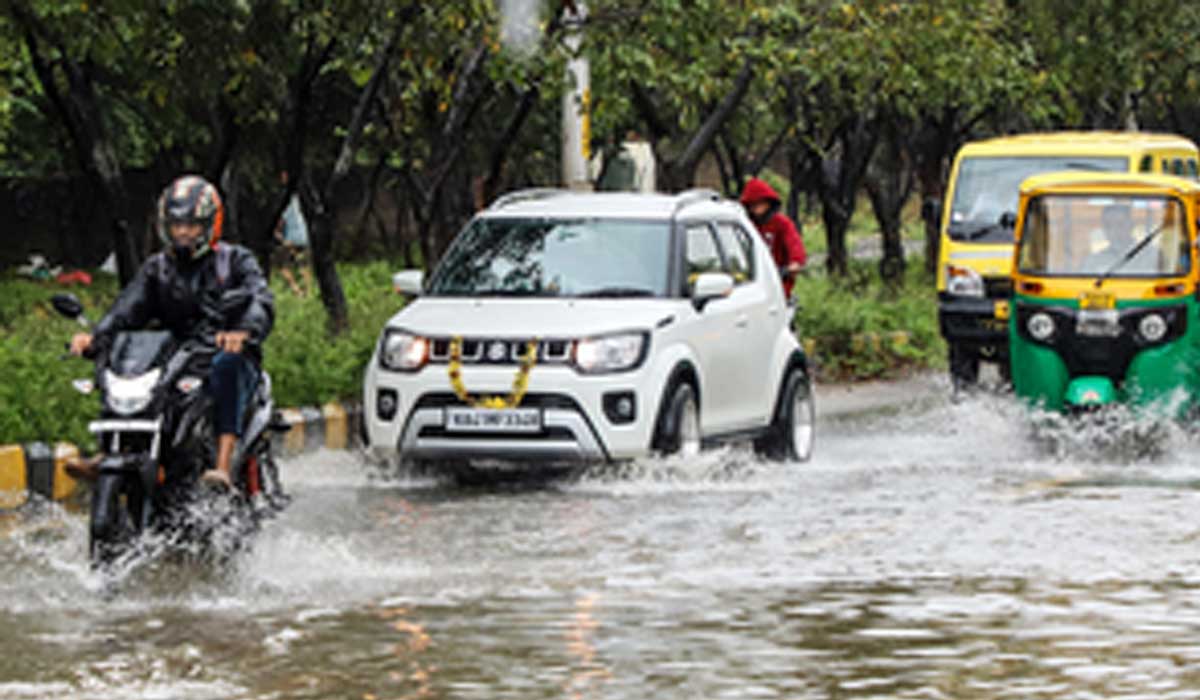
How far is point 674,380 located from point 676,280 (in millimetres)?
779

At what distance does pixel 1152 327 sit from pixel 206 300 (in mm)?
7213

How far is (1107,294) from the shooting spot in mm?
16234

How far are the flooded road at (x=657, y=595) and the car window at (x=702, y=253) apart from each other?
4.09 feet

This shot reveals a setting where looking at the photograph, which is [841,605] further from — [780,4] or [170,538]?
[780,4]

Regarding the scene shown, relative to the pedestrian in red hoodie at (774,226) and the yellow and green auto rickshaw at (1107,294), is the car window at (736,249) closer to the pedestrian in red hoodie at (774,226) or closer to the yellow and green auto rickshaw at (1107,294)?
the yellow and green auto rickshaw at (1107,294)

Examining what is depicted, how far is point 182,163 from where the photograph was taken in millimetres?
44375

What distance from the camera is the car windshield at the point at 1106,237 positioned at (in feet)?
53.6

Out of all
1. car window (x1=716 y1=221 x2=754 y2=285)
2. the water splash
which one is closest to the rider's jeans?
car window (x1=716 y1=221 x2=754 y2=285)

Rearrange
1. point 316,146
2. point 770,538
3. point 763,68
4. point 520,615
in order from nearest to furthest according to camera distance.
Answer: point 520,615 < point 770,538 < point 763,68 < point 316,146

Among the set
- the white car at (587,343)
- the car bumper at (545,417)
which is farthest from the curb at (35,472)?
the car bumper at (545,417)

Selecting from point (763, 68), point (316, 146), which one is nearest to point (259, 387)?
point (763, 68)

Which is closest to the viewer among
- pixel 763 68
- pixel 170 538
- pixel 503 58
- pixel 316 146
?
pixel 170 538

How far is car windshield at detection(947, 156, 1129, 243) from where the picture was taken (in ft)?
70.9

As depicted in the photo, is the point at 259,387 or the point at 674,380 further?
the point at 674,380
